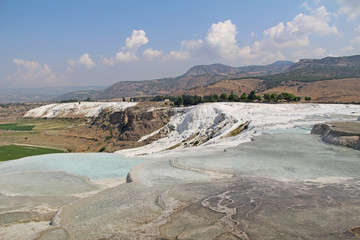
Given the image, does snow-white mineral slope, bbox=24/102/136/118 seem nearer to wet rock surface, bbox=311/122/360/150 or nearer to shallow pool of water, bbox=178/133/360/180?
shallow pool of water, bbox=178/133/360/180

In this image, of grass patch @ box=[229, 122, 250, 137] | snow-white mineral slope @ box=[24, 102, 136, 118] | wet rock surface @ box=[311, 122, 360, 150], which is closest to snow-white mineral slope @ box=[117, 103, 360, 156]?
grass patch @ box=[229, 122, 250, 137]

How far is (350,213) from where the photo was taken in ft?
25.5

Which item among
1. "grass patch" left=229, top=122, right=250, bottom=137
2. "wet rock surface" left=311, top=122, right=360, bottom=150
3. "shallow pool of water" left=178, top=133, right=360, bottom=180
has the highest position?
"wet rock surface" left=311, top=122, right=360, bottom=150

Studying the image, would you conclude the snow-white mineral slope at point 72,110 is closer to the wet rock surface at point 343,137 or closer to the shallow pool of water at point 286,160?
the shallow pool of water at point 286,160

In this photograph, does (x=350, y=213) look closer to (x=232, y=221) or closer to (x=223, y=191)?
(x=232, y=221)

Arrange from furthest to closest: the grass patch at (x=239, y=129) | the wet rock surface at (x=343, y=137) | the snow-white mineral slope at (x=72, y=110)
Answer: the snow-white mineral slope at (x=72, y=110)
the grass patch at (x=239, y=129)
the wet rock surface at (x=343, y=137)

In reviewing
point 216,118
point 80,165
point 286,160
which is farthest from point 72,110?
point 286,160

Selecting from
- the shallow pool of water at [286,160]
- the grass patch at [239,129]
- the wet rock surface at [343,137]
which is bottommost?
the grass patch at [239,129]

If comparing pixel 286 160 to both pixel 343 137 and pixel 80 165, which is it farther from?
pixel 80 165

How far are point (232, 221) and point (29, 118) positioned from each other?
135 meters

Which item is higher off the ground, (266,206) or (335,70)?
(335,70)

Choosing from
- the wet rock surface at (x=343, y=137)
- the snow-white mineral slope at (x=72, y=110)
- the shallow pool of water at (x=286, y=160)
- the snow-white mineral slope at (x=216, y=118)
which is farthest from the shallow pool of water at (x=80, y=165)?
the snow-white mineral slope at (x=72, y=110)

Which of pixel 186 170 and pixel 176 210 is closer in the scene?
pixel 176 210

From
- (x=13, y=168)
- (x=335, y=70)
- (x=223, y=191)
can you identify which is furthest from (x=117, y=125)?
(x=335, y=70)
